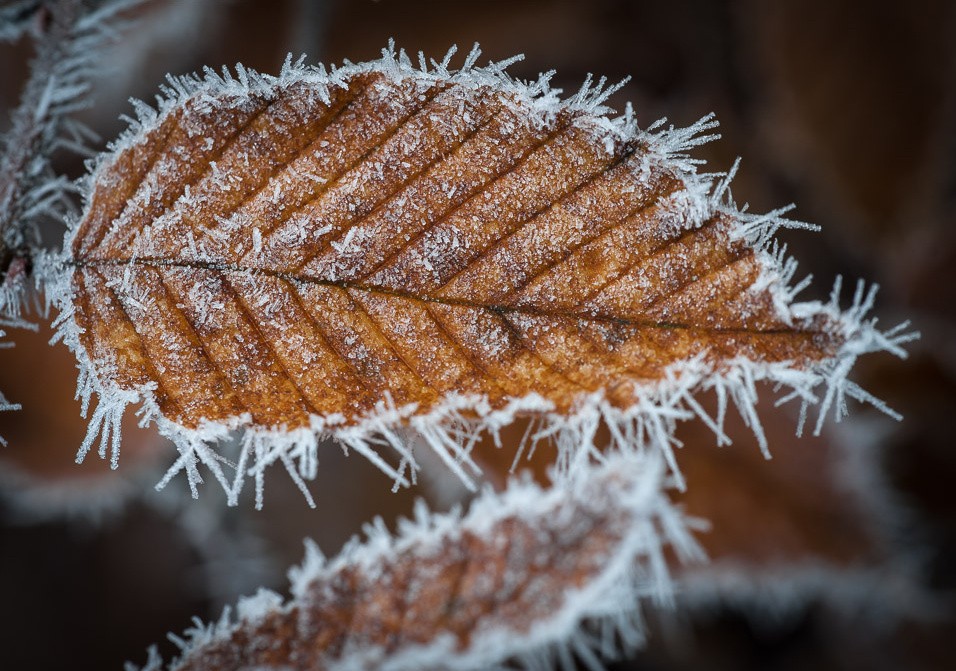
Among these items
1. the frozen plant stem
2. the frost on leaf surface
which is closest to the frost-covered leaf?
the frost on leaf surface

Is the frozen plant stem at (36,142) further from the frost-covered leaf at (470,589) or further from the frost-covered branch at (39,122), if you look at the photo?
the frost-covered leaf at (470,589)

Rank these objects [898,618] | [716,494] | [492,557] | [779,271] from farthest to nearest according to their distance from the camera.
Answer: [898,618], [716,494], [492,557], [779,271]

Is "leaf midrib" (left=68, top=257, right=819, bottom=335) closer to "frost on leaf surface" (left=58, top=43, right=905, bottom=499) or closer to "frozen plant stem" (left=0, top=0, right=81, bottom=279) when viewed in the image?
"frost on leaf surface" (left=58, top=43, right=905, bottom=499)

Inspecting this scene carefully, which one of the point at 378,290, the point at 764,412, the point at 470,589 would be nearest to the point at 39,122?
the point at 378,290

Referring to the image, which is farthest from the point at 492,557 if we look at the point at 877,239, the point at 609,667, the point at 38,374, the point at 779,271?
the point at 877,239

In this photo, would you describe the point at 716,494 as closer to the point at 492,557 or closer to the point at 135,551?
the point at 492,557

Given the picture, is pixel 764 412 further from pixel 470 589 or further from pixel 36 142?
pixel 36 142

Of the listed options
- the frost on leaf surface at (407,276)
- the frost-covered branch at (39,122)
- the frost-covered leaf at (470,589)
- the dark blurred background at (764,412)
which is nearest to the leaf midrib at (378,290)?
the frost on leaf surface at (407,276)
